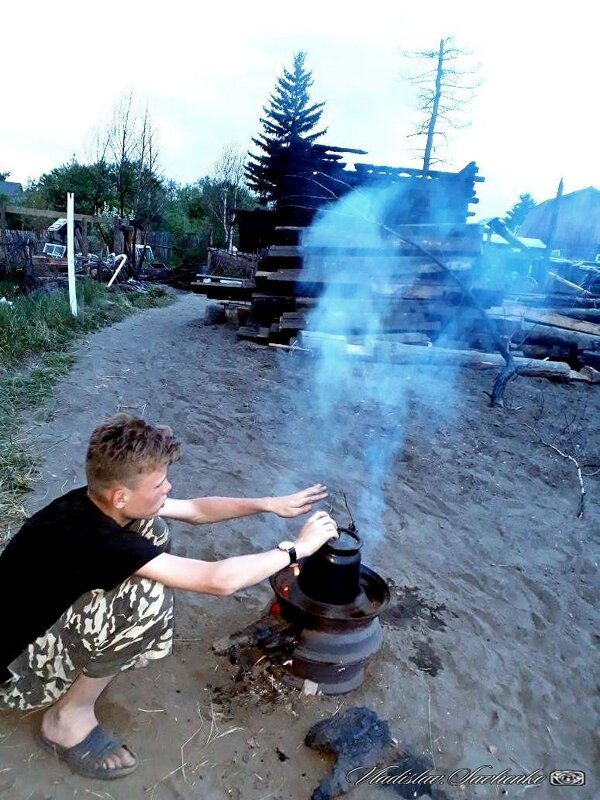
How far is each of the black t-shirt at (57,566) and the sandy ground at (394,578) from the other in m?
0.08

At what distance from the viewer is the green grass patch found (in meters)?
3.63

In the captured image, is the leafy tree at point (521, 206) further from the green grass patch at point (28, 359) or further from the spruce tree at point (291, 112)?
the green grass patch at point (28, 359)

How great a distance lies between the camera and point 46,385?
571 centimetres

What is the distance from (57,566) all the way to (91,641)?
12.9 inches

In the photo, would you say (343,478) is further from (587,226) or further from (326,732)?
(587,226)

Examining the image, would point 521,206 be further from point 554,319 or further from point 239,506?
point 239,506

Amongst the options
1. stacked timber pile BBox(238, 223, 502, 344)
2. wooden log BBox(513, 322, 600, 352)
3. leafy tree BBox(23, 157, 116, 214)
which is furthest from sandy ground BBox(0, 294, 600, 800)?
leafy tree BBox(23, 157, 116, 214)

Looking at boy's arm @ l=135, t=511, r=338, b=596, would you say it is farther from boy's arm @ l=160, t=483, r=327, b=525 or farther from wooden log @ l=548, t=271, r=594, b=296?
wooden log @ l=548, t=271, r=594, b=296

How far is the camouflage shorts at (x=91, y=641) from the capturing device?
68.9 inches

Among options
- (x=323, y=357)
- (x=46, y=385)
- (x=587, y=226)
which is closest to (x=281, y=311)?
(x=323, y=357)

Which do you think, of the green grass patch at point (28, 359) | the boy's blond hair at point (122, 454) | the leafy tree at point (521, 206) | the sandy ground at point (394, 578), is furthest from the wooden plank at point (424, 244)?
the leafy tree at point (521, 206)

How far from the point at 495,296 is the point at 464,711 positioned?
29.3 ft

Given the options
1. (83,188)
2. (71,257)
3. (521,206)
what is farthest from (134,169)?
(521,206)

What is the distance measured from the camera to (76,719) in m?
1.92
